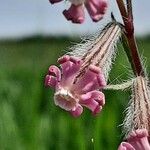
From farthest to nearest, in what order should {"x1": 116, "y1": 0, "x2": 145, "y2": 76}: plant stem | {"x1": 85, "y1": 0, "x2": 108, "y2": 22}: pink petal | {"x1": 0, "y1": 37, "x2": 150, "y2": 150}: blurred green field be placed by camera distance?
{"x1": 0, "y1": 37, "x2": 150, "y2": 150}: blurred green field < {"x1": 116, "y1": 0, "x2": 145, "y2": 76}: plant stem < {"x1": 85, "y1": 0, "x2": 108, "y2": 22}: pink petal

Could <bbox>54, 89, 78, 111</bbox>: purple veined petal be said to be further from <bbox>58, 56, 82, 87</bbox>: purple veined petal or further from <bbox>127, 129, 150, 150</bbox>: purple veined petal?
<bbox>127, 129, 150, 150</bbox>: purple veined petal

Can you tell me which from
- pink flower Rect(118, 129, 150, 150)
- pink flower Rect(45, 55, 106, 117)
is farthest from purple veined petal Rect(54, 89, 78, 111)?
pink flower Rect(118, 129, 150, 150)

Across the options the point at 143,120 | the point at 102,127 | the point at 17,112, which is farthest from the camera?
the point at 17,112

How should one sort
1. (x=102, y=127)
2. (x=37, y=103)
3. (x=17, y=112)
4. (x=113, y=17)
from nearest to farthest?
1. (x=113, y=17)
2. (x=102, y=127)
3. (x=37, y=103)
4. (x=17, y=112)

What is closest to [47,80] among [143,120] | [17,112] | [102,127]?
[143,120]

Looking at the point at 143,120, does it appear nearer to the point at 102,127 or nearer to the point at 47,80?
the point at 47,80

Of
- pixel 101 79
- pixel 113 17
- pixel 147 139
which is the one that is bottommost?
pixel 147 139

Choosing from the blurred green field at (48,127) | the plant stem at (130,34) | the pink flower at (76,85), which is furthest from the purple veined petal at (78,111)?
the blurred green field at (48,127)
